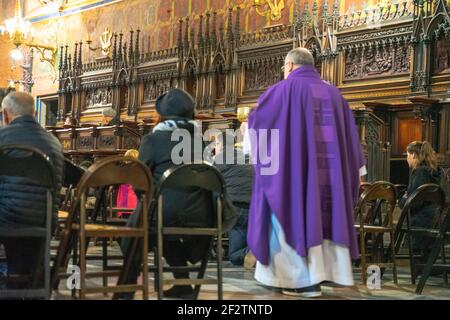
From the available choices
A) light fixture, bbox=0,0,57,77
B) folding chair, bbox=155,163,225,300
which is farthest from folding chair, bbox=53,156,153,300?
light fixture, bbox=0,0,57,77

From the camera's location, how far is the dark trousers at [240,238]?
664cm

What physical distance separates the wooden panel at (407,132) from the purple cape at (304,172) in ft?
20.8

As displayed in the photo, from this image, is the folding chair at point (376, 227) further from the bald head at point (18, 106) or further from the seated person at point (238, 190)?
the bald head at point (18, 106)

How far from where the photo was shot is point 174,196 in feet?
14.7

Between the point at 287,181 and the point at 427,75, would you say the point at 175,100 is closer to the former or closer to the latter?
the point at 287,181

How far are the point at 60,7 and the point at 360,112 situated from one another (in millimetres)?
13100

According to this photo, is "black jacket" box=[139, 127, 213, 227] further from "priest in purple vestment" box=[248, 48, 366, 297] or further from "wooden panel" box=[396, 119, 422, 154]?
"wooden panel" box=[396, 119, 422, 154]

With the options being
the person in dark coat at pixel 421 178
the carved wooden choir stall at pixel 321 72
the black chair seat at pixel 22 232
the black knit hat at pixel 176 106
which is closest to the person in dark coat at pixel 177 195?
the black knit hat at pixel 176 106

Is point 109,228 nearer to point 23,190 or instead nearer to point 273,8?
point 23,190

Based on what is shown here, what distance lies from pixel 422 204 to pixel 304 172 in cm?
227

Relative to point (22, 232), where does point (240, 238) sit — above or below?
below

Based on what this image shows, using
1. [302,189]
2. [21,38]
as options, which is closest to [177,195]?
[302,189]

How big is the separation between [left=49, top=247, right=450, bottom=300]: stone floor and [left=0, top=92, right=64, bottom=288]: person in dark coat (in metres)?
0.34
